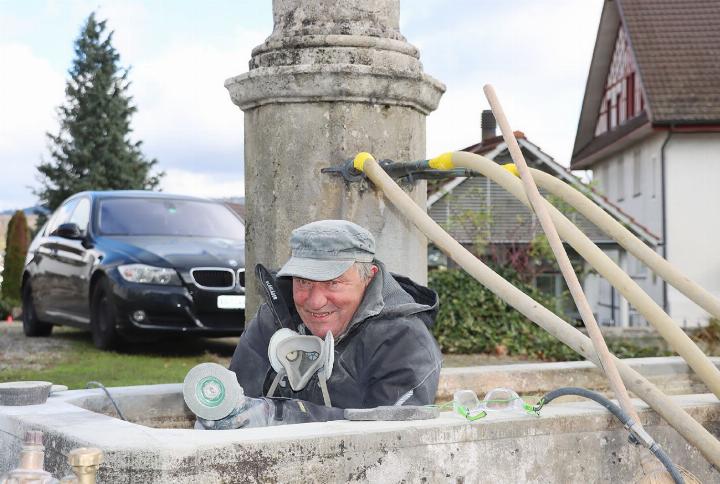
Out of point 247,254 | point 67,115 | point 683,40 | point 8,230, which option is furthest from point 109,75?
point 247,254

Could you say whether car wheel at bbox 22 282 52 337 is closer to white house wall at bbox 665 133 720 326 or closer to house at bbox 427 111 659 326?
house at bbox 427 111 659 326

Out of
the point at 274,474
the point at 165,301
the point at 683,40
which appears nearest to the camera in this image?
the point at 274,474

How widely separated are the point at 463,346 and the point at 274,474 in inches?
365

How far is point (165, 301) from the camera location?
9.73m

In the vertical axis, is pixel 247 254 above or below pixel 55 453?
above

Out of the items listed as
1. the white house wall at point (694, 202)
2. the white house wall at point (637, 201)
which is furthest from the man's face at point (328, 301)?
the white house wall at point (694, 202)

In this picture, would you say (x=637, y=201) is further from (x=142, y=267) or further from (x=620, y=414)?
(x=620, y=414)

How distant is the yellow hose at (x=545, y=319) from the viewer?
313 centimetres

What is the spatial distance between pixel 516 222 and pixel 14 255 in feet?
37.8

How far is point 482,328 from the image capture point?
38.5 feet

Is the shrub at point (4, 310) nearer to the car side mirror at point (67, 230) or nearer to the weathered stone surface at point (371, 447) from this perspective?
the car side mirror at point (67, 230)

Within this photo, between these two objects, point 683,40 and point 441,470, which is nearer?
point 441,470

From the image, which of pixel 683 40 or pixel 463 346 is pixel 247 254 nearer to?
pixel 463 346

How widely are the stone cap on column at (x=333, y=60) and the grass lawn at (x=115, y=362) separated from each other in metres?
4.07
